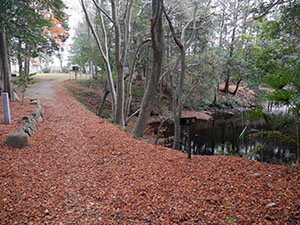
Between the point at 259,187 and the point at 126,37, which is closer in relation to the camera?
the point at 259,187

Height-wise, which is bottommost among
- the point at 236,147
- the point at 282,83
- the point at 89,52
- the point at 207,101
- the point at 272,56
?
the point at 236,147

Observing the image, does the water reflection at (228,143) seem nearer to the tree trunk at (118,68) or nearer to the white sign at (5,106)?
the tree trunk at (118,68)

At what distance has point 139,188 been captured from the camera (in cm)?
288

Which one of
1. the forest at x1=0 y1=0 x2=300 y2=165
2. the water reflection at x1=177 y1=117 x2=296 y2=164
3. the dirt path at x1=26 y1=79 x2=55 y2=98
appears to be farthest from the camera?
the dirt path at x1=26 y1=79 x2=55 y2=98

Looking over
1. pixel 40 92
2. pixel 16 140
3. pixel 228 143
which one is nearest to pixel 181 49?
pixel 16 140

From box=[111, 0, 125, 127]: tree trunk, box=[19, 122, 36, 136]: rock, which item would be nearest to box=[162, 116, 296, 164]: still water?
box=[111, 0, 125, 127]: tree trunk

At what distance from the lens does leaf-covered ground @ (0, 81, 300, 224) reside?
2211 mm

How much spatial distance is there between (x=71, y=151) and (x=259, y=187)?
147 inches

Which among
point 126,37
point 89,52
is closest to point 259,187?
point 126,37

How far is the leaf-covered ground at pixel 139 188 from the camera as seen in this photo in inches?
87.0

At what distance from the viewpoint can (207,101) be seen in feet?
61.4

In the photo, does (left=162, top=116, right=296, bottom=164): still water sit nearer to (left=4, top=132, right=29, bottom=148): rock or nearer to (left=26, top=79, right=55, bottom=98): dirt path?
(left=4, top=132, right=29, bottom=148): rock

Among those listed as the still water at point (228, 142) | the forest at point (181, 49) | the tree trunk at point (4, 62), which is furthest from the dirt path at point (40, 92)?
the still water at point (228, 142)

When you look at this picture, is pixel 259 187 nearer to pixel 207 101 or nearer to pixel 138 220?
pixel 138 220
